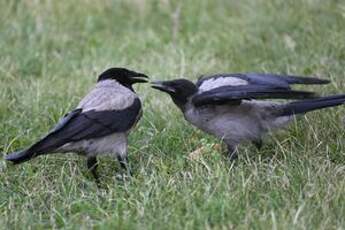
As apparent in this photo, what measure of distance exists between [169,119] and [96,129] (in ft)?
3.99

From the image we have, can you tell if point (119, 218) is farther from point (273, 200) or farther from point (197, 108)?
point (197, 108)

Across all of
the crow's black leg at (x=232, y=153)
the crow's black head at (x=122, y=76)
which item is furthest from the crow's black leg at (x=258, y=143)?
the crow's black head at (x=122, y=76)

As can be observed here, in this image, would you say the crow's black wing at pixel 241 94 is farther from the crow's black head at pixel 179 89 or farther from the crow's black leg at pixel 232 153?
the crow's black leg at pixel 232 153

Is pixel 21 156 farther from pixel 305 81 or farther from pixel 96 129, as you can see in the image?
pixel 305 81

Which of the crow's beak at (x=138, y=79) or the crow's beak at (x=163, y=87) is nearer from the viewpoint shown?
the crow's beak at (x=163, y=87)

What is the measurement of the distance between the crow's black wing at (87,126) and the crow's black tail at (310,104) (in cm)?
105

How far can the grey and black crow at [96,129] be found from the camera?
5059mm

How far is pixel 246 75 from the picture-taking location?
5699 millimetres

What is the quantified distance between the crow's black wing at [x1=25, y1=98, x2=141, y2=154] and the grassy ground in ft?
0.96

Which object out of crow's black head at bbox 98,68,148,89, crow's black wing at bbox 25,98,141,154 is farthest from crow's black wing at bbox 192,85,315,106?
crow's black head at bbox 98,68,148,89

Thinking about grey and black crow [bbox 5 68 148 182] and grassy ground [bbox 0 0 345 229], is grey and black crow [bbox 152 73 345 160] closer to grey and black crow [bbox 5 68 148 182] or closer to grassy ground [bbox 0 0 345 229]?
grassy ground [bbox 0 0 345 229]

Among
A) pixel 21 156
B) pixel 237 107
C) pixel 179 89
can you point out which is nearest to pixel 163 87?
pixel 179 89

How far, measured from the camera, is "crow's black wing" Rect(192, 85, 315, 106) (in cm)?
525

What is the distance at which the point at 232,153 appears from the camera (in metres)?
5.51
